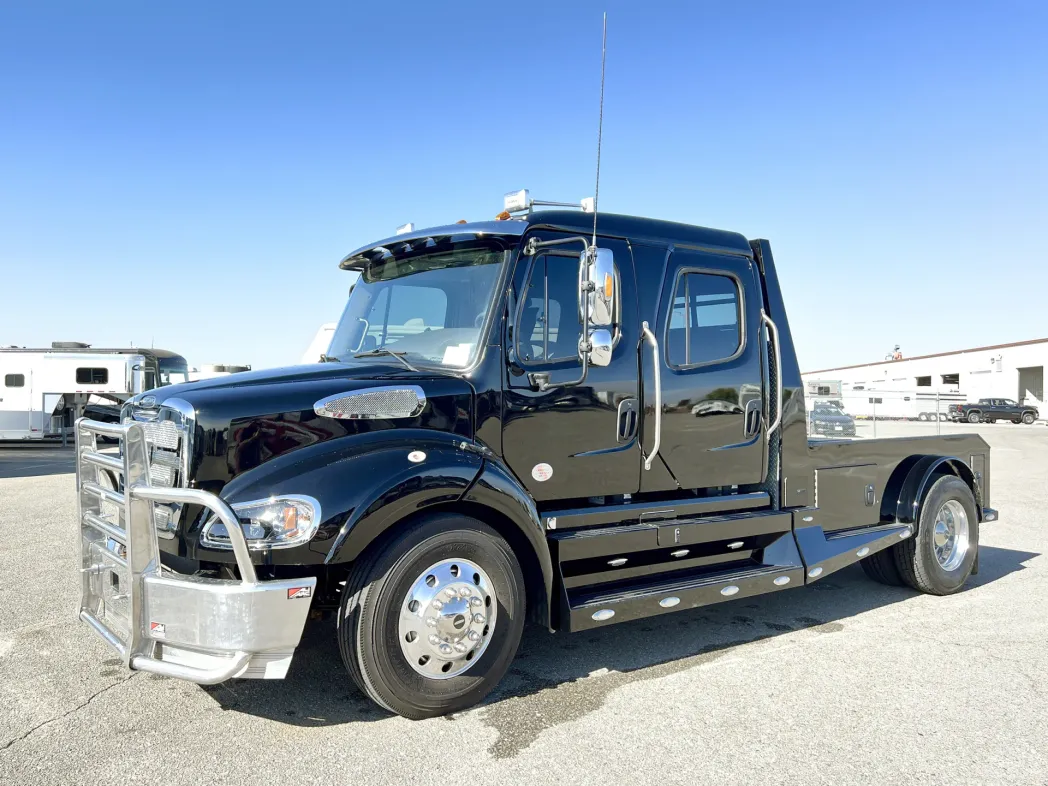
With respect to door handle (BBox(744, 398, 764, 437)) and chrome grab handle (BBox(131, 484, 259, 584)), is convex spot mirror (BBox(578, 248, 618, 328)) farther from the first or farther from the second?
chrome grab handle (BBox(131, 484, 259, 584))

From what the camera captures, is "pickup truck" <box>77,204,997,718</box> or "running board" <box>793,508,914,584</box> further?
"running board" <box>793,508,914,584</box>

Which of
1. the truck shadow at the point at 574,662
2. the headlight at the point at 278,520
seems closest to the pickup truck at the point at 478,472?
the headlight at the point at 278,520

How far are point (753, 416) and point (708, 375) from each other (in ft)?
1.55

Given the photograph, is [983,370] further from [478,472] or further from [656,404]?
[478,472]

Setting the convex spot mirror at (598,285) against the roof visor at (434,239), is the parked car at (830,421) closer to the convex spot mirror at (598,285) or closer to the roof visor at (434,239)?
the convex spot mirror at (598,285)

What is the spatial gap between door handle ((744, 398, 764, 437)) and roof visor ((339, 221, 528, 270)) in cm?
189

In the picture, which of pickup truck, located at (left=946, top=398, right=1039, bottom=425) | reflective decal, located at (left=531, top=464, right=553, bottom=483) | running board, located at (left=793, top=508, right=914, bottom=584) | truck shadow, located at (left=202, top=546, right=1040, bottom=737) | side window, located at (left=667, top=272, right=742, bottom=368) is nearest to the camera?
truck shadow, located at (left=202, top=546, right=1040, bottom=737)

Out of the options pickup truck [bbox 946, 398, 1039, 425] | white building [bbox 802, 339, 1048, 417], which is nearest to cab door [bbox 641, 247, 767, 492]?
white building [bbox 802, 339, 1048, 417]

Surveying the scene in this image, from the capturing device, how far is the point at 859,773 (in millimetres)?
3086

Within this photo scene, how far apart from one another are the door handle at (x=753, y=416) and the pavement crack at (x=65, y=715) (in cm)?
376

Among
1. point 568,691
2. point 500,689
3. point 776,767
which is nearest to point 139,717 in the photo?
point 500,689

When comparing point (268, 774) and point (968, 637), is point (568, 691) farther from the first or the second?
point (968, 637)

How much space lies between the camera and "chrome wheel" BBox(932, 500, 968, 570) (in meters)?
6.19

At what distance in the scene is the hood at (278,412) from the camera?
3.24m
